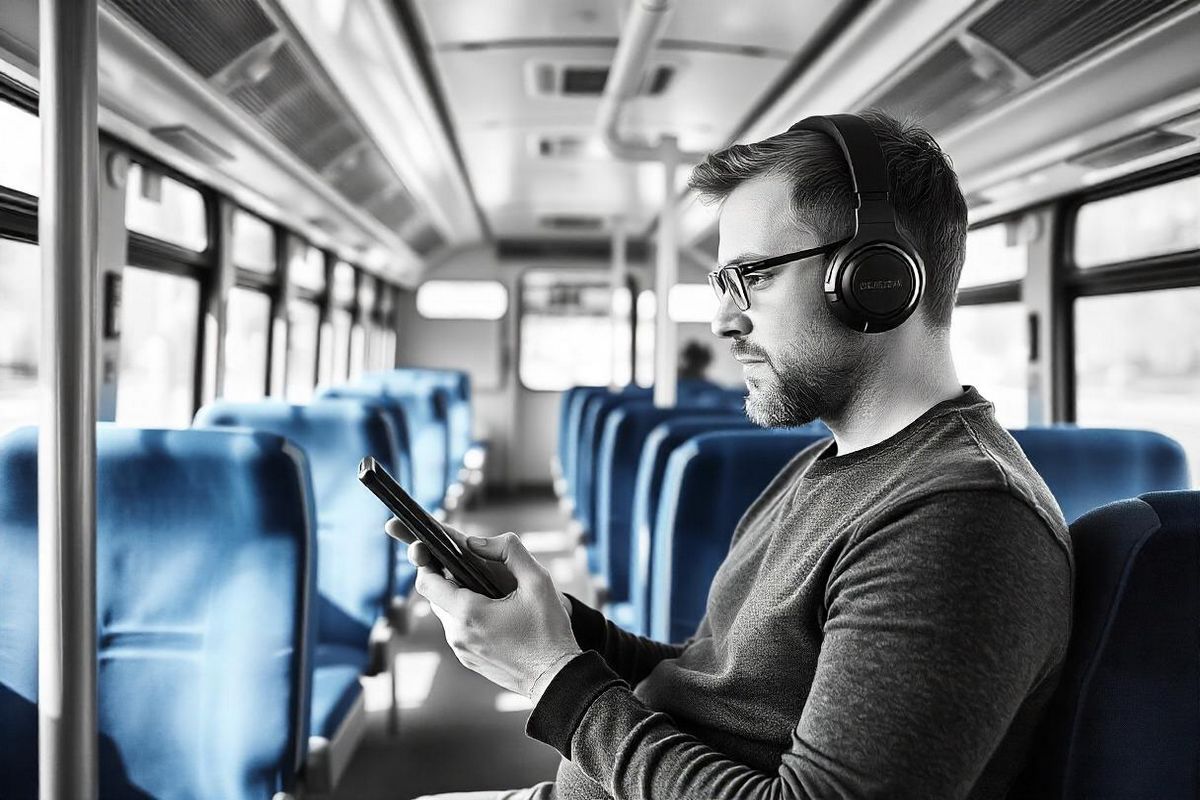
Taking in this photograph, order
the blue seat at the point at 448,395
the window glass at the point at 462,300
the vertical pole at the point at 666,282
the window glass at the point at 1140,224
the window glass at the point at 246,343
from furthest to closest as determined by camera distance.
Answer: the window glass at the point at 462,300 → the blue seat at the point at 448,395 → the window glass at the point at 246,343 → the vertical pole at the point at 666,282 → the window glass at the point at 1140,224

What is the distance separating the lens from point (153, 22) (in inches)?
79.7

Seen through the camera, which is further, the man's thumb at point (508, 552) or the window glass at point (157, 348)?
the window glass at point (157, 348)

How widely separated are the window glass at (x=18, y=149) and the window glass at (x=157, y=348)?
2.20 feet

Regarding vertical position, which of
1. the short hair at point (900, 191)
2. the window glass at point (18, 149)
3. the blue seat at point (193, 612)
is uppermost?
the window glass at point (18, 149)

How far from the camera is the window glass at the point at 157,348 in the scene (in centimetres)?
305

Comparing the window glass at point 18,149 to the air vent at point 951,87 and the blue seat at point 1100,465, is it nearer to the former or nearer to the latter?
the air vent at point 951,87

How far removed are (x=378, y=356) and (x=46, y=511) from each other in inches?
293

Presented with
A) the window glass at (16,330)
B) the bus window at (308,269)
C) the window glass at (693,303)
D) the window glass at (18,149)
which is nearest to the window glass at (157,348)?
the window glass at (16,330)

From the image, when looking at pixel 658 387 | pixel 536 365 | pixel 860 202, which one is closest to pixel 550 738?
pixel 860 202

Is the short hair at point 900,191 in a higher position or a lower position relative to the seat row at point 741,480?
higher

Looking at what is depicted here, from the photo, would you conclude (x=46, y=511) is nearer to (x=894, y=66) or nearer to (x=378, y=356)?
(x=894, y=66)

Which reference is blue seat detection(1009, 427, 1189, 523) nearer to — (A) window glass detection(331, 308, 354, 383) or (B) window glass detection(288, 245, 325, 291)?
(B) window glass detection(288, 245, 325, 291)

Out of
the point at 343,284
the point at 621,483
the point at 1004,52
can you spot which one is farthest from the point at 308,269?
the point at 1004,52

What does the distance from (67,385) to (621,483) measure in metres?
2.52
